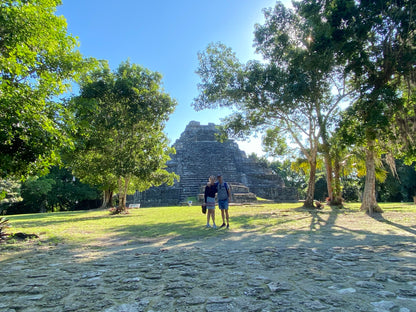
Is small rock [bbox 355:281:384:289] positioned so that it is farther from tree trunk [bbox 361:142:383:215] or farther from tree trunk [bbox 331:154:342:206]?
tree trunk [bbox 331:154:342:206]

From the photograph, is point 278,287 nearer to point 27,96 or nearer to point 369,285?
point 369,285

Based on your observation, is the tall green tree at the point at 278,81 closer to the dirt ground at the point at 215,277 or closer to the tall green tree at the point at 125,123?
the tall green tree at the point at 125,123

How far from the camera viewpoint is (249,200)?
22.7 meters

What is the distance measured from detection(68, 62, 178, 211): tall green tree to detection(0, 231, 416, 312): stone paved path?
8.53m

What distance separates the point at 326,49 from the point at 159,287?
10087 millimetres

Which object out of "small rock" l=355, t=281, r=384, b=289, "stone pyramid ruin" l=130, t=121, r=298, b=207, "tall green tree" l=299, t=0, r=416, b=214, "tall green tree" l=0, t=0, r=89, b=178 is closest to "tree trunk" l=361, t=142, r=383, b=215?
"tall green tree" l=299, t=0, r=416, b=214

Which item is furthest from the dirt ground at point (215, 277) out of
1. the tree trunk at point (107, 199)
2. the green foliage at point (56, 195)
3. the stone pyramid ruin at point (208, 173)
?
the green foliage at point (56, 195)

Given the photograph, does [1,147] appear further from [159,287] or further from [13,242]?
[159,287]

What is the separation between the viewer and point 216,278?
3.04 meters

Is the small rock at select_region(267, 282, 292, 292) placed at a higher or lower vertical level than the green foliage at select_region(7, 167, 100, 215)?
lower

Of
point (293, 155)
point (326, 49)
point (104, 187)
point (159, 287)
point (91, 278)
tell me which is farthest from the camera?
point (104, 187)

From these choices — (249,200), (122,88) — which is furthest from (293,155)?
(122,88)

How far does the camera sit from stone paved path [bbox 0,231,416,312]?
7.67 feet

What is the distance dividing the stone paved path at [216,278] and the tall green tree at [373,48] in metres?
6.37
